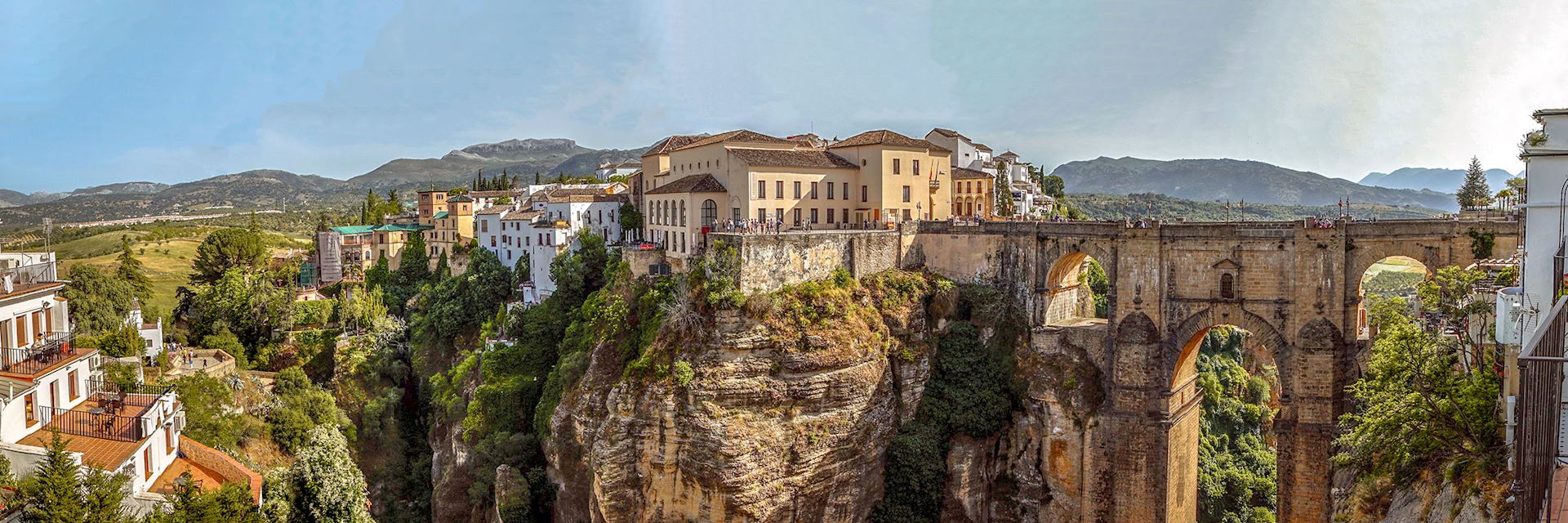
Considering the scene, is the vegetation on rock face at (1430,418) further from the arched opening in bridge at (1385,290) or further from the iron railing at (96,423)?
the iron railing at (96,423)

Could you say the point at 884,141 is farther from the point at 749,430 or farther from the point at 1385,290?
the point at 1385,290

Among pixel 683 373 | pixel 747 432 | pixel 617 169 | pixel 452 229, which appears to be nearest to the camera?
pixel 747 432

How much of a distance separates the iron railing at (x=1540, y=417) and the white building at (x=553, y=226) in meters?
45.8

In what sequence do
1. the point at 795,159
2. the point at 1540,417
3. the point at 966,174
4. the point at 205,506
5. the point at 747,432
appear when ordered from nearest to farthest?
the point at 1540,417 < the point at 205,506 < the point at 747,432 < the point at 795,159 < the point at 966,174

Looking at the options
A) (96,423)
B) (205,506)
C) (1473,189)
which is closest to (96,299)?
(96,423)

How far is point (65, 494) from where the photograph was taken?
61.4ft

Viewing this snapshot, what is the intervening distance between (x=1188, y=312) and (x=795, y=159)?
760 inches

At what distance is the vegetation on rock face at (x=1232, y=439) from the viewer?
42875 mm

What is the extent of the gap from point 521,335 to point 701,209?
A: 42.1 feet

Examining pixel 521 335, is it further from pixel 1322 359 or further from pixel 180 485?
pixel 1322 359

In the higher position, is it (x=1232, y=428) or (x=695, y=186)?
(x=695, y=186)

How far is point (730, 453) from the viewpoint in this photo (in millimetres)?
33438

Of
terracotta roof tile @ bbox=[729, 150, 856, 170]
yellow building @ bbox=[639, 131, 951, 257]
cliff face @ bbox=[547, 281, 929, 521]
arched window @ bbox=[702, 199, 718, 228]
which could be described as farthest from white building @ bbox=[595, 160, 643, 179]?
cliff face @ bbox=[547, 281, 929, 521]

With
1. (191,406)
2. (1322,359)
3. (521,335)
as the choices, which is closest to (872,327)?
(1322,359)
